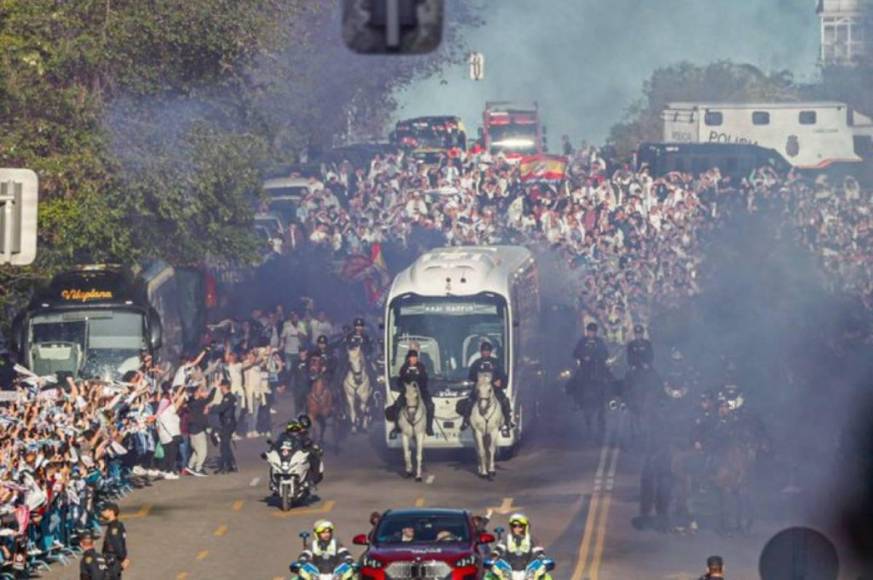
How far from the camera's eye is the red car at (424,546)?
24.8 metres

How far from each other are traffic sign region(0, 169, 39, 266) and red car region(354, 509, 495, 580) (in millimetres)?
7453

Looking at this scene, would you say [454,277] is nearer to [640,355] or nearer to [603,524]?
[640,355]

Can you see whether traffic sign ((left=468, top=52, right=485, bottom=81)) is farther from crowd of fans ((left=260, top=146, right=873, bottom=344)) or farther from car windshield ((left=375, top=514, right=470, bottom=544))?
car windshield ((left=375, top=514, right=470, bottom=544))

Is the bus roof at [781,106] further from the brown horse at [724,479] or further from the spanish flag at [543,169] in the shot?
the brown horse at [724,479]

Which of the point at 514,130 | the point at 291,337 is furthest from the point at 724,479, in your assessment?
the point at 514,130

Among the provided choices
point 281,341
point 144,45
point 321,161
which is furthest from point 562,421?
point 321,161

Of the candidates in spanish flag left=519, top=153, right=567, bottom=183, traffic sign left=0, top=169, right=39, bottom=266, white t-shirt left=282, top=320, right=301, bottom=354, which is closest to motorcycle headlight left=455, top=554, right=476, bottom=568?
traffic sign left=0, top=169, right=39, bottom=266

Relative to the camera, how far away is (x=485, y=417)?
113 feet

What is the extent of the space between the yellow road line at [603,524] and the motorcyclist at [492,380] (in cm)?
177

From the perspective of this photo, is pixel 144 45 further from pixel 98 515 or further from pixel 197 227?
pixel 98 515

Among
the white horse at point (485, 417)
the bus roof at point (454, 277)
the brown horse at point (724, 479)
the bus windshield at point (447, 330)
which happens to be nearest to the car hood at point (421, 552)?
the brown horse at point (724, 479)

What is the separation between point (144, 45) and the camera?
41281 mm

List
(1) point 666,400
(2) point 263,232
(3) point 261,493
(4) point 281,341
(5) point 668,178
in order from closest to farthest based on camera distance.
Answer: (3) point 261,493
(1) point 666,400
(4) point 281,341
(2) point 263,232
(5) point 668,178

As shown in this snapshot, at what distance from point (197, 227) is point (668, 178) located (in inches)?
808
